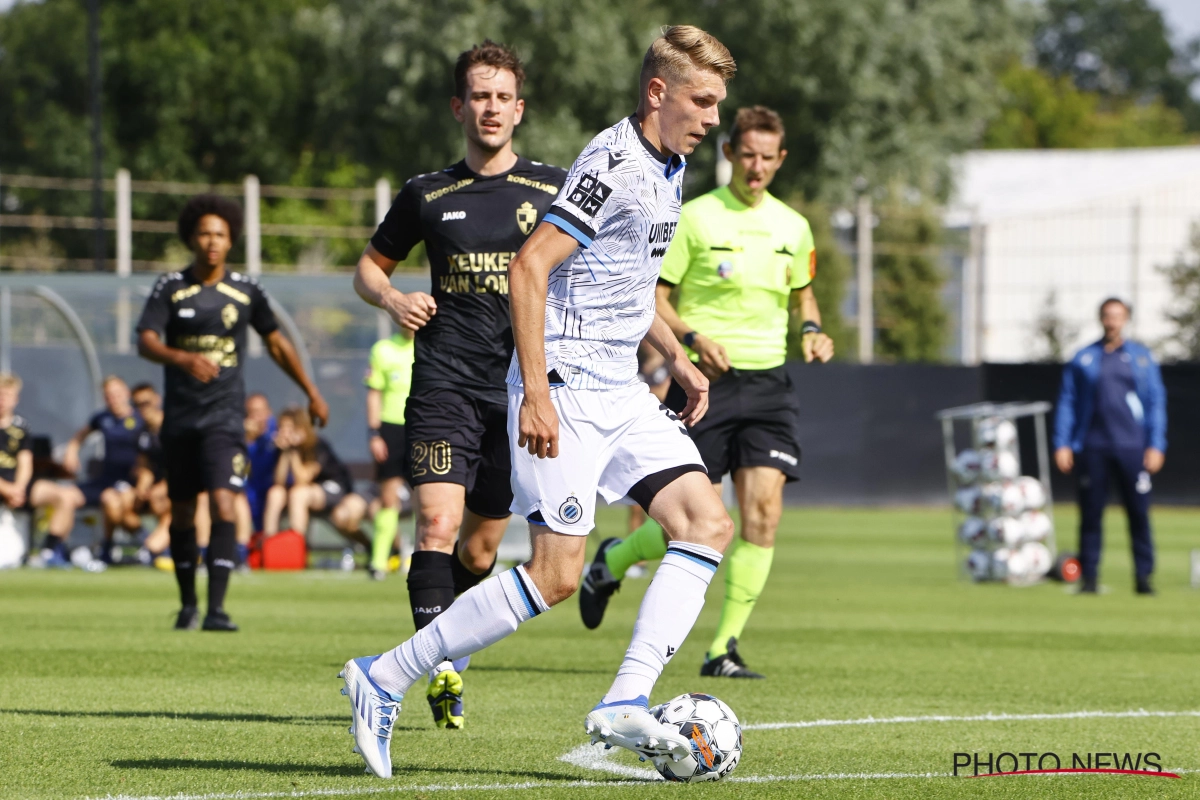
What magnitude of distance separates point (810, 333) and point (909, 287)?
21.0 meters

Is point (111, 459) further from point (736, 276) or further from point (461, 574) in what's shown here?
point (461, 574)

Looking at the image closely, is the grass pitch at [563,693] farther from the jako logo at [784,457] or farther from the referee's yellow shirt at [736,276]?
the referee's yellow shirt at [736,276]

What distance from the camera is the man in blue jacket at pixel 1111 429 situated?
46.9ft

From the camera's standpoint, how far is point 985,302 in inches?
1105

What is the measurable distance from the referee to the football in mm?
2857

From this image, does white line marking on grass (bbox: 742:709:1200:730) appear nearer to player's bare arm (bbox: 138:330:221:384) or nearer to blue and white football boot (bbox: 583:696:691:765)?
blue and white football boot (bbox: 583:696:691:765)

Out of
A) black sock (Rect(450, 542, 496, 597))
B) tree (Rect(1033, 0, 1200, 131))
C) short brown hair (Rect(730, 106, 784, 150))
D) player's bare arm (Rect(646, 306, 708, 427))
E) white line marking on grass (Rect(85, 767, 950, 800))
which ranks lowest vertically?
white line marking on grass (Rect(85, 767, 950, 800))

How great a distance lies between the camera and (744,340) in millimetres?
8102

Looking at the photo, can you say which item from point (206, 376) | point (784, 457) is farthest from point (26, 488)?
point (784, 457)

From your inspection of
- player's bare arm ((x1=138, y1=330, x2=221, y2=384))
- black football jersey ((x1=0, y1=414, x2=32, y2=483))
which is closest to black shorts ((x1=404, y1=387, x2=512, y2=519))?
player's bare arm ((x1=138, y1=330, x2=221, y2=384))

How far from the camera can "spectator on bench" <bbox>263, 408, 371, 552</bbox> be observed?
1603 cm

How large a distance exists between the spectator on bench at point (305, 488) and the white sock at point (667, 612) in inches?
436

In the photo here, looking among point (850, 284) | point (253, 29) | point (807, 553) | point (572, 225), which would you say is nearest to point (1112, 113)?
point (253, 29)

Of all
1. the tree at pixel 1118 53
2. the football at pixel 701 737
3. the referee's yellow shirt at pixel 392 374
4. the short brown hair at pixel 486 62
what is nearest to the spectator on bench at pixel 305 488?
the referee's yellow shirt at pixel 392 374
